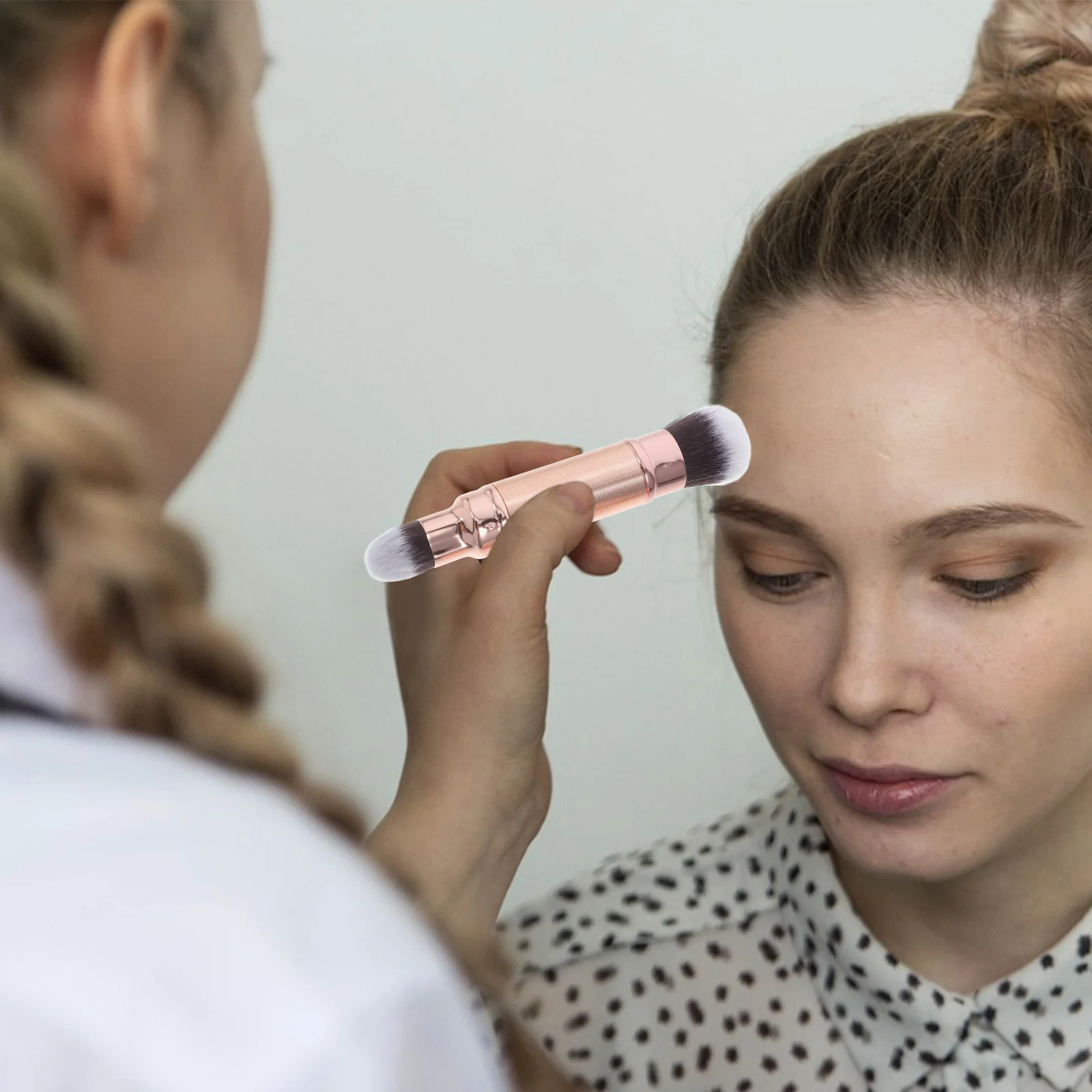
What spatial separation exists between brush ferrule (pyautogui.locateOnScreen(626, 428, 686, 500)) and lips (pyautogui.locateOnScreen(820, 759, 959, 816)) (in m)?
0.18

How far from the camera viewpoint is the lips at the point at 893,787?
781 millimetres

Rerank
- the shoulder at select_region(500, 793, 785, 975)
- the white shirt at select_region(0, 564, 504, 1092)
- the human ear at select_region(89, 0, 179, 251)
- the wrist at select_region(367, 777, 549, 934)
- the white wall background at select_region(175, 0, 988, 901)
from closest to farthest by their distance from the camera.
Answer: the white shirt at select_region(0, 564, 504, 1092) < the human ear at select_region(89, 0, 179, 251) < the wrist at select_region(367, 777, 549, 934) < the shoulder at select_region(500, 793, 785, 975) < the white wall background at select_region(175, 0, 988, 901)

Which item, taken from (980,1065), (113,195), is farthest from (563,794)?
(113,195)

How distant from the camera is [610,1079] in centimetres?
91

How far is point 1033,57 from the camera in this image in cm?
90

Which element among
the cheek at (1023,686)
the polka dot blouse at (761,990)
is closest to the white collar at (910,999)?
the polka dot blouse at (761,990)

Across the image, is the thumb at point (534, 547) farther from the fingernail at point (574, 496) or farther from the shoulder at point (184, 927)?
the shoulder at point (184, 927)

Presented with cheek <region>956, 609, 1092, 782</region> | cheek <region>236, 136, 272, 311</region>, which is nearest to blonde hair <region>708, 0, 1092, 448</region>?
cheek <region>956, 609, 1092, 782</region>

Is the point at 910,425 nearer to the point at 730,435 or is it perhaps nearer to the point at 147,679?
the point at 730,435

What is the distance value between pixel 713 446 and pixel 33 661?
0.41 m

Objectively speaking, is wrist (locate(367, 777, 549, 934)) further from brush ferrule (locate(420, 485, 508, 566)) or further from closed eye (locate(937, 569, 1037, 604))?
closed eye (locate(937, 569, 1037, 604))

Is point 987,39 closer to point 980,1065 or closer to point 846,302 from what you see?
point 846,302

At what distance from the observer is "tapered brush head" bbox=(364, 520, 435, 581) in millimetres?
706

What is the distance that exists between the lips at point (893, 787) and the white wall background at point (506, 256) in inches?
16.1
